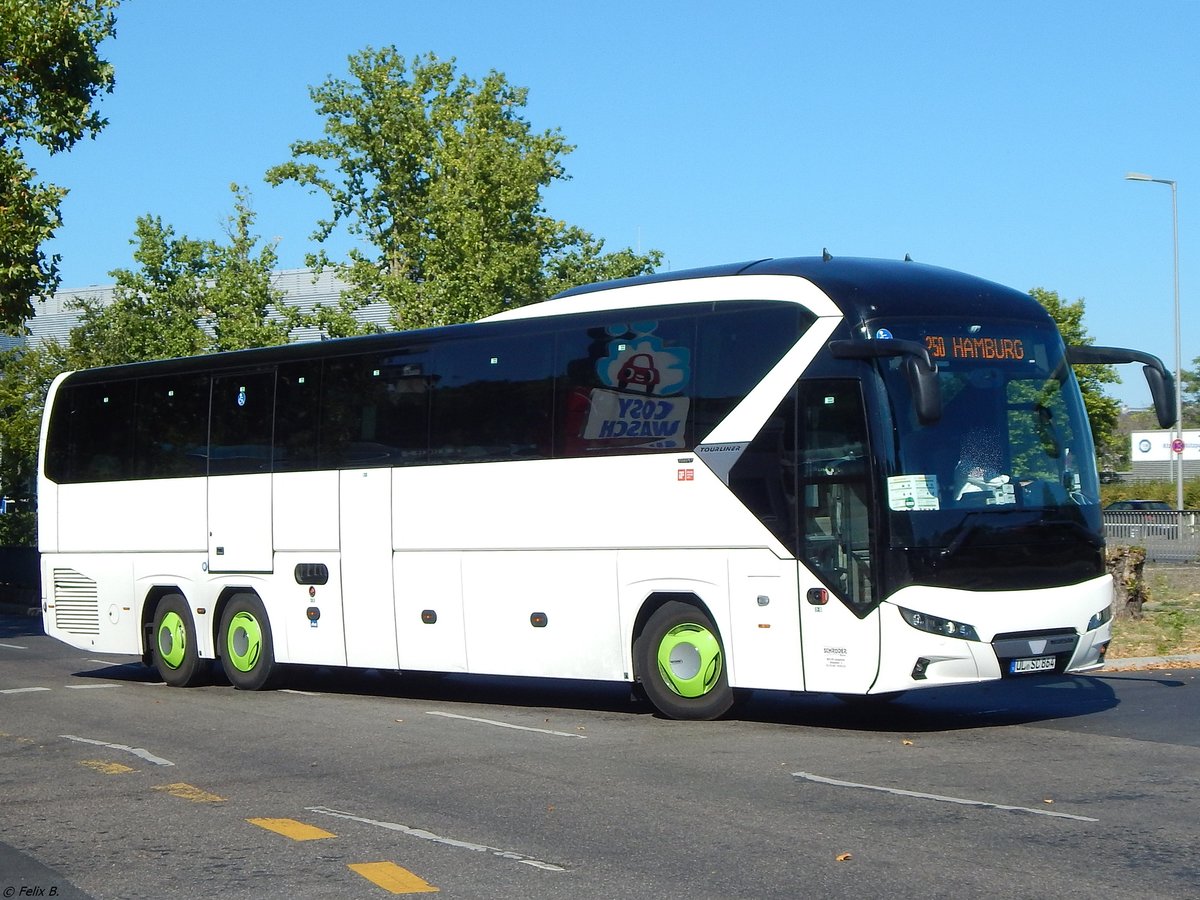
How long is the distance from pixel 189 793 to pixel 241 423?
8.41 metres

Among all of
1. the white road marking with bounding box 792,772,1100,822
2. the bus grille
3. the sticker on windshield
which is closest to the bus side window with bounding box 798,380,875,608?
the sticker on windshield

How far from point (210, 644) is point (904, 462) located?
9.48 meters

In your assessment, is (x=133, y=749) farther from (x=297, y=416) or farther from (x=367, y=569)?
(x=297, y=416)

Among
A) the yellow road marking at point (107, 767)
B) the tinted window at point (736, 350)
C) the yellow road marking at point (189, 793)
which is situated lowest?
the yellow road marking at point (107, 767)

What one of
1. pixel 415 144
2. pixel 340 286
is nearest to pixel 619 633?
pixel 415 144

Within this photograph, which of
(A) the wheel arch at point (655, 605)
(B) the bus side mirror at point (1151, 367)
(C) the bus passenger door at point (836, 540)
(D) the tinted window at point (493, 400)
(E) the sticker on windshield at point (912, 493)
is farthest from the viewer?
(D) the tinted window at point (493, 400)

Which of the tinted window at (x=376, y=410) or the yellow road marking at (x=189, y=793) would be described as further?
the tinted window at (x=376, y=410)

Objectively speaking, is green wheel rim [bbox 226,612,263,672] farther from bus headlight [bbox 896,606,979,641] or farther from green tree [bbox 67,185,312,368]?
green tree [bbox 67,185,312,368]

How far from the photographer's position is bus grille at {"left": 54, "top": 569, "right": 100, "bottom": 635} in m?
19.6

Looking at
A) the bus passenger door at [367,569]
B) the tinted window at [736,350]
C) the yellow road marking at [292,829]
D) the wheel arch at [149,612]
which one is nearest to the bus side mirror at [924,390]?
the tinted window at [736,350]

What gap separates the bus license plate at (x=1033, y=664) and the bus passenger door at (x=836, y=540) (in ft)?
3.48

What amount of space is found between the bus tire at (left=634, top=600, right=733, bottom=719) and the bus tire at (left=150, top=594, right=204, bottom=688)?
680 cm

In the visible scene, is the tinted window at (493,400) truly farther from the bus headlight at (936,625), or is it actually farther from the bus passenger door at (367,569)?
the bus headlight at (936,625)

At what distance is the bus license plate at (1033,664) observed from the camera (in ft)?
39.8
